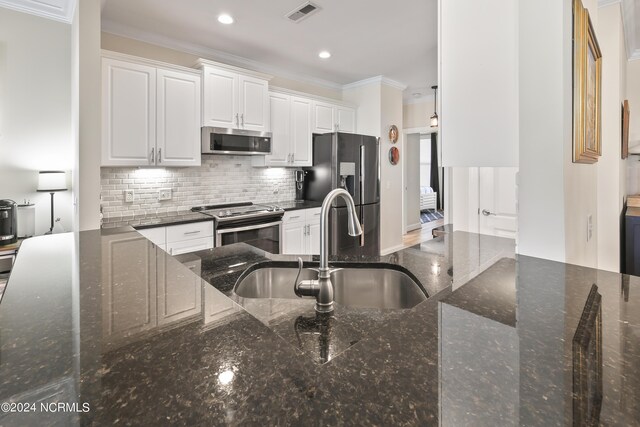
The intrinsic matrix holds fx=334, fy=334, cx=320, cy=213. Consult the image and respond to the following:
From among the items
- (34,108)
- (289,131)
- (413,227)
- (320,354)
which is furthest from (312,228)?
(413,227)

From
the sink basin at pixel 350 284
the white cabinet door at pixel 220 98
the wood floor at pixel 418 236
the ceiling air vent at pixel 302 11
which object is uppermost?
the ceiling air vent at pixel 302 11

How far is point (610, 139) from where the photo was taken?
255 centimetres

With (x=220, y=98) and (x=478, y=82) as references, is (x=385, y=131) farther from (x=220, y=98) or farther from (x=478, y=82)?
(x=478, y=82)

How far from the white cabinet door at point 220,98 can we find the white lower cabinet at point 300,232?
1.24m

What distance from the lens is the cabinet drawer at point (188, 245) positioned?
3031 millimetres

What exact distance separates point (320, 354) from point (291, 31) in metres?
3.37

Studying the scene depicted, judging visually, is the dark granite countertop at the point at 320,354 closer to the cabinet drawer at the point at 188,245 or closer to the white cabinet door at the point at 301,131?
the cabinet drawer at the point at 188,245

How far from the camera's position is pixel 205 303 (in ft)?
2.62

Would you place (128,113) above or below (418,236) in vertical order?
above

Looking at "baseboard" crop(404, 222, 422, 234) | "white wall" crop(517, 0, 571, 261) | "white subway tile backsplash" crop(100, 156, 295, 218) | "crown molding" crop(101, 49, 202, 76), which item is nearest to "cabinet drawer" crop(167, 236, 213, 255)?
"white subway tile backsplash" crop(100, 156, 295, 218)

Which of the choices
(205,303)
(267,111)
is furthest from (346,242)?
(205,303)

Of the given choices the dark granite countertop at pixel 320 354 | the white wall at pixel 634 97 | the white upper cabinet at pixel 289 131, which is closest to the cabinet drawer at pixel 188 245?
the white upper cabinet at pixel 289 131

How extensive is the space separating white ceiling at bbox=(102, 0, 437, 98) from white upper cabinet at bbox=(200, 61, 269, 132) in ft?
1.18

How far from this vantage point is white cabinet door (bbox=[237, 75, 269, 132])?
147 inches
